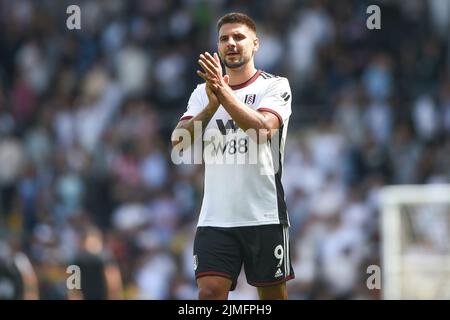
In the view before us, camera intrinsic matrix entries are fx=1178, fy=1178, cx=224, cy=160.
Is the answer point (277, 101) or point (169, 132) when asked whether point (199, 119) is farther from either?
point (169, 132)

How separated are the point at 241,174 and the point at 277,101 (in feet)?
1.96

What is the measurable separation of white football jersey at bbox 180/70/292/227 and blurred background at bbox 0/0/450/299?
6271 mm

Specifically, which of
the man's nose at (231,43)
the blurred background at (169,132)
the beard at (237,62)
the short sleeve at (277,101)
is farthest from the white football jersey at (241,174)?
the blurred background at (169,132)

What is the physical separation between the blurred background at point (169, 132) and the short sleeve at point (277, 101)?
21.0 feet

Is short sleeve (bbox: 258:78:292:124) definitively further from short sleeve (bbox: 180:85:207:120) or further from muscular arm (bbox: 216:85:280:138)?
short sleeve (bbox: 180:85:207:120)

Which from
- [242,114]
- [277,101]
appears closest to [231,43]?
[277,101]

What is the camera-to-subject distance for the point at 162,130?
1916 centimetres

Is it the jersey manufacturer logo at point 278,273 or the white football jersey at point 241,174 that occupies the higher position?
the white football jersey at point 241,174

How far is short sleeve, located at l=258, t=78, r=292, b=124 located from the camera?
855cm

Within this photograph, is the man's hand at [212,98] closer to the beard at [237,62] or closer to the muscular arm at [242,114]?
the muscular arm at [242,114]

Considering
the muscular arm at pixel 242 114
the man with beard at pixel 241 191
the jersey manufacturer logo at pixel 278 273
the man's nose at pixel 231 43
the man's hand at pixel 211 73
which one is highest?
the man's nose at pixel 231 43

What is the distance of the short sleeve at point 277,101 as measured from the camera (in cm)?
855

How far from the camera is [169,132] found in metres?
19.1

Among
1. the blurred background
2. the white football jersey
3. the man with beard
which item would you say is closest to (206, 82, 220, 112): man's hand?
the man with beard
